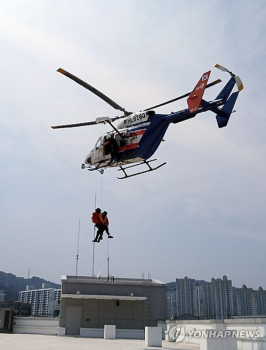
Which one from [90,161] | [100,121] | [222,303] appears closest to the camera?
[100,121]

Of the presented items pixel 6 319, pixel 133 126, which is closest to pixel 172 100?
pixel 133 126

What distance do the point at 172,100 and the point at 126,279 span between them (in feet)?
56.7

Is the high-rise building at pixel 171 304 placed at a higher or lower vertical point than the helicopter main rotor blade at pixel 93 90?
lower

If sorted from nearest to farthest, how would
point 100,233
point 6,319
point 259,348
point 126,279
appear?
point 259,348 → point 100,233 → point 6,319 → point 126,279

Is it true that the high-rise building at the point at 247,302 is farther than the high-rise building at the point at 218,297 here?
No

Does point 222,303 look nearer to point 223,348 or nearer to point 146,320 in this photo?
point 146,320

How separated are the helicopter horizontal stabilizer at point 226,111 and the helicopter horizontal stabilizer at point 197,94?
205cm

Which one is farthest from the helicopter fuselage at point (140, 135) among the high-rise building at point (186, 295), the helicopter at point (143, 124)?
the high-rise building at point (186, 295)

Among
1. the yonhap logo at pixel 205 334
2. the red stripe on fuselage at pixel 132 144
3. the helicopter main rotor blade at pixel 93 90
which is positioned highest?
the helicopter main rotor blade at pixel 93 90

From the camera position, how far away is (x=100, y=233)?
1939cm

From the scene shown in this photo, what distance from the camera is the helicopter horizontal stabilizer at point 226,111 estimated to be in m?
19.7

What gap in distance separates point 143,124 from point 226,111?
4400mm

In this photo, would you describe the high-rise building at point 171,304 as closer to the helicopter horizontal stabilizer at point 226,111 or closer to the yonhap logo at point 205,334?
the yonhap logo at point 205,334

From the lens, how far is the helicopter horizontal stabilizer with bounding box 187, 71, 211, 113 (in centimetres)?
1825
